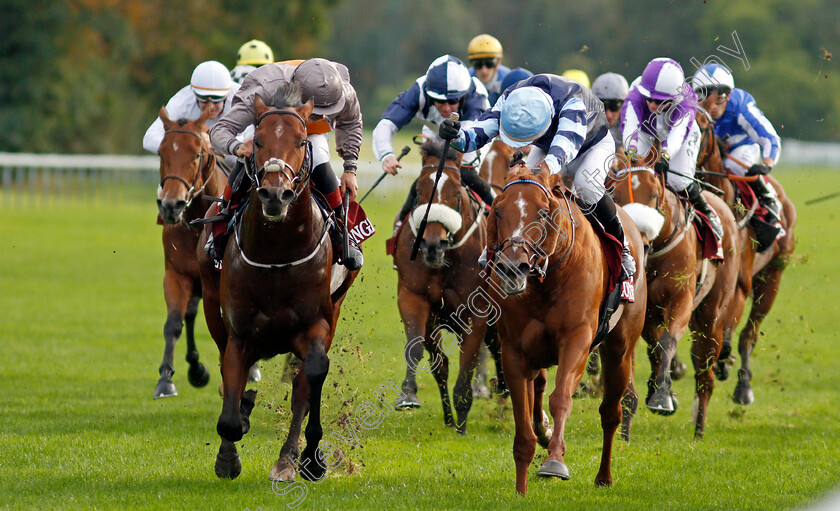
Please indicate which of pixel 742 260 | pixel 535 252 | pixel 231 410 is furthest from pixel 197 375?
pixel 742 260

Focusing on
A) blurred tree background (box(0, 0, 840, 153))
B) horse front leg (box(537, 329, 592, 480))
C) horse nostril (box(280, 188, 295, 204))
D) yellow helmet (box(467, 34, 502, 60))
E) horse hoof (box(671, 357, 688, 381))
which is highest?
yellow helmet (box(467, 34, 502, 60))

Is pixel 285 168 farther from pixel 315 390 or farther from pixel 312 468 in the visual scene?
pixel 312 468

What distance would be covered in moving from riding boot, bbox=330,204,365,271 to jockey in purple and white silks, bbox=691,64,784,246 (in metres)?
3.98

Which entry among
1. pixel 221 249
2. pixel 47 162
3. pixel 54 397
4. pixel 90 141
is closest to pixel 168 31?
pixel 90 141

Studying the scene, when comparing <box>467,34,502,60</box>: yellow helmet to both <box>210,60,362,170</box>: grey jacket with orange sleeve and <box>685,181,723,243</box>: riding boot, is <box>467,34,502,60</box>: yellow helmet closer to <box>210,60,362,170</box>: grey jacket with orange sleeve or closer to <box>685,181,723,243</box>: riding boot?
<box>685,181,723,243</box>: riding boot

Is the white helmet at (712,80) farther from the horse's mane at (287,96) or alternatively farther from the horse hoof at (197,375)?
the horse hoof at (197,375)

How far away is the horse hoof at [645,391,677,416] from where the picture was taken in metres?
7.13

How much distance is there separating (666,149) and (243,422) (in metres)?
3.61

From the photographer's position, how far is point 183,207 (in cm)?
704

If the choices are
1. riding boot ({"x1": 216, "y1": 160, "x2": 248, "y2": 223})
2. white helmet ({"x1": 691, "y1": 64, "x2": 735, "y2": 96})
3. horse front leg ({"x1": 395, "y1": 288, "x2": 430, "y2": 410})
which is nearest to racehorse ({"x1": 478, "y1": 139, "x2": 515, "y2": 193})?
horse front leg ({"x1": 395, "y1": 288, "x2": 430, "y2": 410})


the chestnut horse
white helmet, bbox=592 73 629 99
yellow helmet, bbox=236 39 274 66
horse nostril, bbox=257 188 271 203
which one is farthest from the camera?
yellow helmet, bbox=236 39 274 66

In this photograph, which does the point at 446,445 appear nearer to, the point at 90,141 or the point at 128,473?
the point at 128,473

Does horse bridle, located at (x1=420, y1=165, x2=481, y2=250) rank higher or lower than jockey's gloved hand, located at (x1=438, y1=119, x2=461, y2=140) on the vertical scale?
lower

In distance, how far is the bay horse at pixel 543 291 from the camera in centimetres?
500
